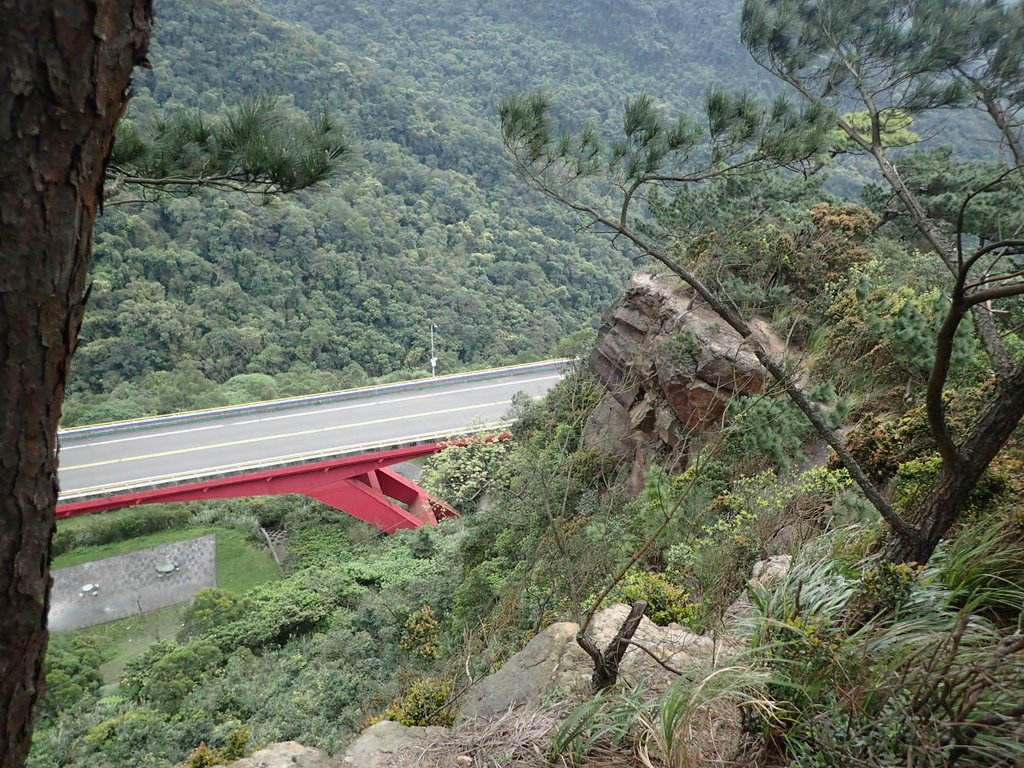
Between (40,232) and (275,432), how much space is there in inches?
522

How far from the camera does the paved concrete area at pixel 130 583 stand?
37.3 feet

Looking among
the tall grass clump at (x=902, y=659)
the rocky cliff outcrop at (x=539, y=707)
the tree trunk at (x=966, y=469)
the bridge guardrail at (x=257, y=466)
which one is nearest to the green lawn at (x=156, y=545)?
the bridge guardrail at (x=257, y=466)

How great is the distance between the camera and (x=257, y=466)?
11.1 metres

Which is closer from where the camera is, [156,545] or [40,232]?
[40,232]

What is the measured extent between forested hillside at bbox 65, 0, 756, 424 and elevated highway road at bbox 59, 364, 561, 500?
544 cm

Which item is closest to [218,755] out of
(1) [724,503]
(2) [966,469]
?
(1) [724,503]

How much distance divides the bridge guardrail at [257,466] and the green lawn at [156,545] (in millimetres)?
2342

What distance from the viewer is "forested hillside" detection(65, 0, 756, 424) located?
21.2m

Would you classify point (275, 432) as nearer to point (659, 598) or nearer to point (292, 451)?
point (292, 451)

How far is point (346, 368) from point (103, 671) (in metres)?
15.0

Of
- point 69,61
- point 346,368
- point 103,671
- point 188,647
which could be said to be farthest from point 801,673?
point 346,368

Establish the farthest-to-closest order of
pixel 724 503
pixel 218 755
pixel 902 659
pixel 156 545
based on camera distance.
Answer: pixel 156 545 → pixel 724 503 → pixel 218 755 → pixel 902 659

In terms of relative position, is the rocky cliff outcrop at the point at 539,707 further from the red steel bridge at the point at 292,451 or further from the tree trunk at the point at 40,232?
the red steel bridge at the point at 292,451

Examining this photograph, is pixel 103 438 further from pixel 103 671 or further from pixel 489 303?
pixel 489 303
